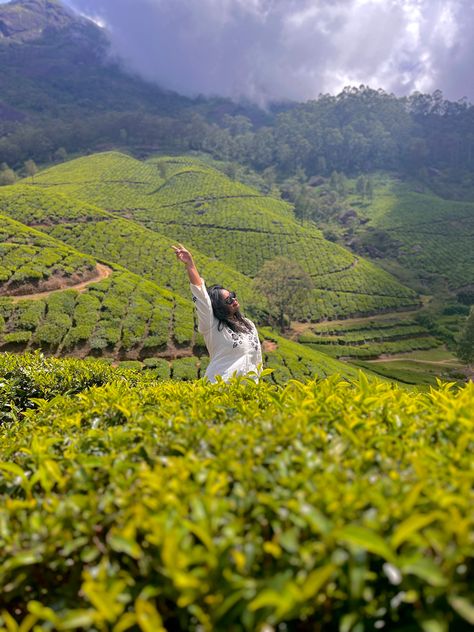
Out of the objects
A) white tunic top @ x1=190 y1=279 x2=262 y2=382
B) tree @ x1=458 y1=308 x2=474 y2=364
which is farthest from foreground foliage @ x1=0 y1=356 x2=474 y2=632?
tree @ x1=458 y1=308 x2=474 y2=364

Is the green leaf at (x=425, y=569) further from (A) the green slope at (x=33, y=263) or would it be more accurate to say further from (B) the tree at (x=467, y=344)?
(B) the tree at (x=467, y=344)

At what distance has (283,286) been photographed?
4378cm

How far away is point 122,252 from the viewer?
40.5 m

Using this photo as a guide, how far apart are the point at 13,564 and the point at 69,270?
1032 inches

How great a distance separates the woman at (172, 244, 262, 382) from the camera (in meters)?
4.35

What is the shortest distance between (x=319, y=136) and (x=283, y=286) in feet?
409

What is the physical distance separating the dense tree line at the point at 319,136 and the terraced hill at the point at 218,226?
31218 millimetres

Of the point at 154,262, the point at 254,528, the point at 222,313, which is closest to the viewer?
the point at 254,528

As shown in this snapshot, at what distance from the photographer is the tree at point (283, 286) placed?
43.6 metres

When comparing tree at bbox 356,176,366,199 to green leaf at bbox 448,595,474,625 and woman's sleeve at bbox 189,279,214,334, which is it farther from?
green leaf at bbox 448,595,474,625

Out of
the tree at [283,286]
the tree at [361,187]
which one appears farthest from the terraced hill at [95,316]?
the tree at [361,187]

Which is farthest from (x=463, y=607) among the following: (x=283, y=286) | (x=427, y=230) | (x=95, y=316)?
(x=427, y=230)

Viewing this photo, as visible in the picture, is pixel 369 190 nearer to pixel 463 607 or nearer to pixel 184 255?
pixel 184 255

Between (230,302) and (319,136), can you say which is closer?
(230,302)
